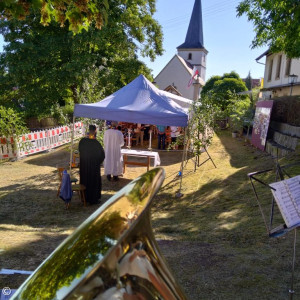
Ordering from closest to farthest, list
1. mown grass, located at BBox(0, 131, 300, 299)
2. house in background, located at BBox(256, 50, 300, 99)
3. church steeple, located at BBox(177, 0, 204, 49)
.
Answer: mown grass, located at BBox(0, 131, 300, 299) < house in background, located at BBox(256, 50, 300, 99) < church steeple, located at BBox(177, 0, 204, 49)

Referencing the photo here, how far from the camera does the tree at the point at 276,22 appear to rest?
525 cm

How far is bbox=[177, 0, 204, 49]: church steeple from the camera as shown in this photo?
55.7 metres

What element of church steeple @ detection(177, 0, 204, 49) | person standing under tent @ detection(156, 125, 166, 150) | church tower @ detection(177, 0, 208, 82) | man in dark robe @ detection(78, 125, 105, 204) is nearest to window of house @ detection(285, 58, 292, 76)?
person standing under tent @ detection(156, 125, 166, 150)

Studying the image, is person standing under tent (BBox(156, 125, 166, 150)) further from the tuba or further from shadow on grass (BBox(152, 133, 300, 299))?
the tuba

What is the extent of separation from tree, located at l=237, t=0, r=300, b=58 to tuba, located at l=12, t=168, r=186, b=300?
4.65 metres

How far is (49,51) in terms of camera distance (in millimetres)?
15188

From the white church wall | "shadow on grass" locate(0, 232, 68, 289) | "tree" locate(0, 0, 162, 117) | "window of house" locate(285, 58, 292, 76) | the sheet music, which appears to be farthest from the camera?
the white church wall

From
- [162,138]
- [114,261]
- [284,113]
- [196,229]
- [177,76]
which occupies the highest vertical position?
[177,76]

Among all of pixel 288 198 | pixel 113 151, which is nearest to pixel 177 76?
pixel 113 151

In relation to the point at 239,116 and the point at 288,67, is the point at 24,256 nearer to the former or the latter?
the point at 239,116

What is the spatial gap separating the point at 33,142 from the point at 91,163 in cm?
681

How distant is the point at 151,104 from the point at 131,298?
613cm

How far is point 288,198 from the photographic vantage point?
6.99 ft

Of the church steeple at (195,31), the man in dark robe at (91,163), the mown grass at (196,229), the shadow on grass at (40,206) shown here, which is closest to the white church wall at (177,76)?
the church steeple at (195,31)
